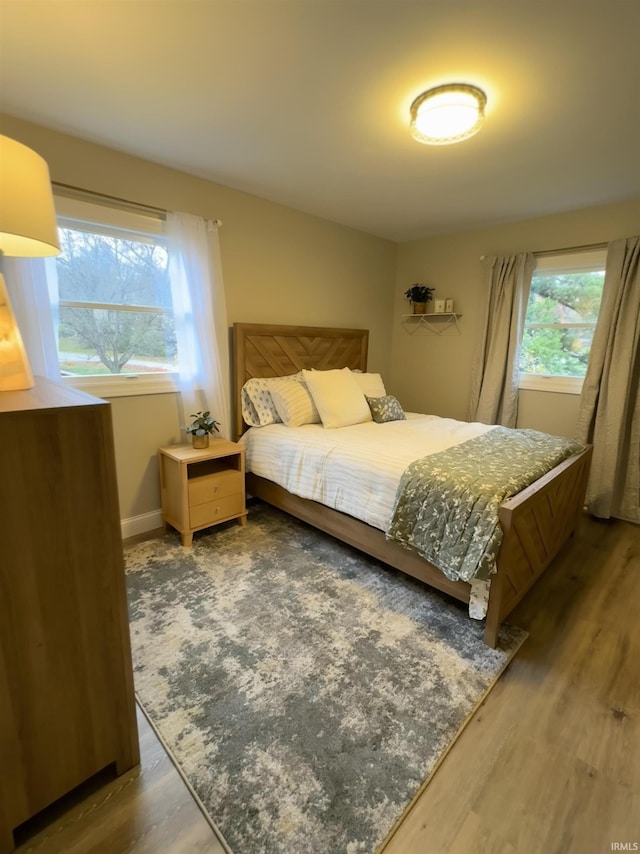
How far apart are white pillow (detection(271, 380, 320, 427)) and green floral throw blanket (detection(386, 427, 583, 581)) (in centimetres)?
114

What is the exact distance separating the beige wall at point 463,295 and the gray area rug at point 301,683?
7.25ft

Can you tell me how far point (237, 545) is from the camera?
2.67m

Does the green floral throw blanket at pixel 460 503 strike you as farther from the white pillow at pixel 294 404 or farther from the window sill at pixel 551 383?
the window sill at pixel 551 383

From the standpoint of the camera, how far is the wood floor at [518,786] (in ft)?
3.61

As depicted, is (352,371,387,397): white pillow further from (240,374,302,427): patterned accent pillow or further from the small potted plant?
the small potted plant

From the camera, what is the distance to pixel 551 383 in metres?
3.47

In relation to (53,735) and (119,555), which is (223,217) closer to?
(119,555)

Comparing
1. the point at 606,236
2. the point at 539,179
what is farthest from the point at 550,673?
the point at 606,236

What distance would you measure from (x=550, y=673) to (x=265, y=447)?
6.80 feet

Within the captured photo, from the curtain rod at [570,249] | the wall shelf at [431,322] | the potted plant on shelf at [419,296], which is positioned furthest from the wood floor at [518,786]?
the potted plant on shelf at [419,296]

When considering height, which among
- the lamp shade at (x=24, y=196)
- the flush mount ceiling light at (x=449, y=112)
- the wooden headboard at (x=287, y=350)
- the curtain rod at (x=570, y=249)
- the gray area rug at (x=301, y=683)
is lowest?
the gray area rug at (x=301, y=683)

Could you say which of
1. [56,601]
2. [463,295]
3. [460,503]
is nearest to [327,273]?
[463,295]

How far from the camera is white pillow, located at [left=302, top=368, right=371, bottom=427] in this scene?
3.03 m

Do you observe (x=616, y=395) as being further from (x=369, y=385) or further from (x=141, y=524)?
(x=141, y=524)
